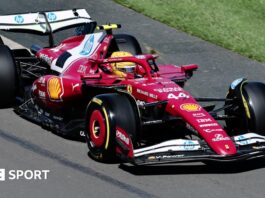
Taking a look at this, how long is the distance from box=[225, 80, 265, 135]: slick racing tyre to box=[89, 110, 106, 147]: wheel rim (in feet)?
5.53

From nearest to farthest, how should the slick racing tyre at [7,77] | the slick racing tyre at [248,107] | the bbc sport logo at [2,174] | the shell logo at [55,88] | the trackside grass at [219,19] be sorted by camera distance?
the bbc sport logo at [2,174] → the slick racing tyre at [248,107] → the shell logo at [55,88] → the slick racing tyre at [7,77] → the trackside grass at [219,19]

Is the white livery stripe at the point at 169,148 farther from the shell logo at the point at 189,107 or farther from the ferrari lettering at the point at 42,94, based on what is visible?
the ferrari lettering at the point at 42,94

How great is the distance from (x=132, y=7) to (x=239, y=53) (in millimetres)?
2860

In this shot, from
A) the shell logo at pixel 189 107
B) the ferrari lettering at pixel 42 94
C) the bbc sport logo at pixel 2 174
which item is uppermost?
the shell logo at pixel 189 107

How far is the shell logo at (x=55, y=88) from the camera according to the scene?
10.4 meters

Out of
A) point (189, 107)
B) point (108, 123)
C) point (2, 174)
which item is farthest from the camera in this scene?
point (189, 107)

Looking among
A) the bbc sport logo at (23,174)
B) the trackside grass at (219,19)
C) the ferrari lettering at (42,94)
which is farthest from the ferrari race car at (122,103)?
the trackside grass at (219,19)

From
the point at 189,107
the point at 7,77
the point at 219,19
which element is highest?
the point at 189,107

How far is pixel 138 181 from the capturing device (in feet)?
28.4

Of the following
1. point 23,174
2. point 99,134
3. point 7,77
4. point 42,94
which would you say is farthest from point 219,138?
point 7,77

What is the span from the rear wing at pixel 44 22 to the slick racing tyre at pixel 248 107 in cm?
313

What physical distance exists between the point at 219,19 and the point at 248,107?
682 centimetres

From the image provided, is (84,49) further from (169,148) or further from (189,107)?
(169,148)

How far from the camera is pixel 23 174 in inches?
344
